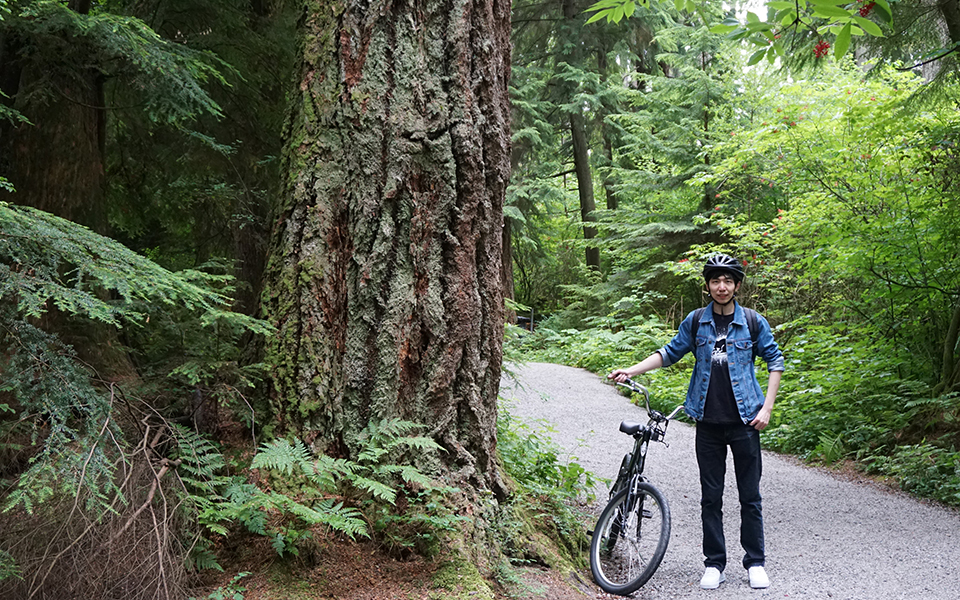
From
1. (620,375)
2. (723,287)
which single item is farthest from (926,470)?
(620,375)

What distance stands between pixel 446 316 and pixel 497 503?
107cm

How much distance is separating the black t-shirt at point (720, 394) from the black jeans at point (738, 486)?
0.09 m

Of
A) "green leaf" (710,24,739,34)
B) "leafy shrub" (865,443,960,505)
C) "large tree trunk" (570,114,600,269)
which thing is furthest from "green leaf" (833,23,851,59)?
"large tree trunk" (570,114,600,269)

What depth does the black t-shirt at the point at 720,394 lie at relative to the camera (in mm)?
4203

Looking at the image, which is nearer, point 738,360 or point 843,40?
point 843,40

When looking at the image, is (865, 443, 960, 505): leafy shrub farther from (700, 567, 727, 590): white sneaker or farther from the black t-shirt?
the black t-shirt

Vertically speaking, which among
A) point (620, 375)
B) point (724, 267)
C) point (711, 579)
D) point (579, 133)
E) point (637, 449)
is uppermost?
point (579, 133)

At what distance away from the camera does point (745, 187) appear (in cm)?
1499

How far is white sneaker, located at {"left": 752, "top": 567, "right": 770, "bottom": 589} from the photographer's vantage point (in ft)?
13.7

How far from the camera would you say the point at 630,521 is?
416 cm

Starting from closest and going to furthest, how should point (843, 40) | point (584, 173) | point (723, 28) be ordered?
point (843, 40)
point (723, 28)
point (584, 173)

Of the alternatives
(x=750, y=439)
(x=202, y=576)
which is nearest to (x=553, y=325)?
(x=750, y=439)

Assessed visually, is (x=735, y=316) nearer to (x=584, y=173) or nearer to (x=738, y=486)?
(x=738, y=486)

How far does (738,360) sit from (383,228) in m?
2.38
